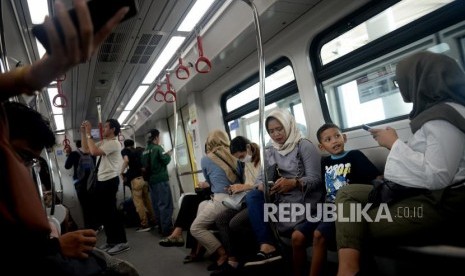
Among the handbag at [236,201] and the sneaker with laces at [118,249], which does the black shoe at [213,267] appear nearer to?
the handbag at [236,201]

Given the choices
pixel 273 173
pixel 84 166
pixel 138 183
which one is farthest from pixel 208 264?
pixel 138 183

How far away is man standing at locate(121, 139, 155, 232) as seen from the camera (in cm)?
529

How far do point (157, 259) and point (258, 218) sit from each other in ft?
5.62

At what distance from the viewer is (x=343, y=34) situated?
2797 mm

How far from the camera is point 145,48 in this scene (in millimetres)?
3887

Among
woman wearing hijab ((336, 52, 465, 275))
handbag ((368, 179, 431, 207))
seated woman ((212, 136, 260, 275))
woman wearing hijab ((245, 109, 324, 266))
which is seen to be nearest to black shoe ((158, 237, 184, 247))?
seated woman ((212, 136, 260, 275))

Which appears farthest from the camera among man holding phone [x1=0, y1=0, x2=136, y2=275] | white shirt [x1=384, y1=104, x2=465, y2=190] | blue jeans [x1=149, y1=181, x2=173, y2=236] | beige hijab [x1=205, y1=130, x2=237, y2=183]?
blue jeans [x1=149, y1=181, x2=173, y2=236]

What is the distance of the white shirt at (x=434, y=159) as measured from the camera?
1.42 metres

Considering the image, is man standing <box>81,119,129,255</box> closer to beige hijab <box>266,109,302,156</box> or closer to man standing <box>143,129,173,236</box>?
man standing <box>143,129,173,236</box>

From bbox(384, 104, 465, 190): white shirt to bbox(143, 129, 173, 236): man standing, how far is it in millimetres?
3794

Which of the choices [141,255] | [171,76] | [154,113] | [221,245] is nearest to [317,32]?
[221,245]

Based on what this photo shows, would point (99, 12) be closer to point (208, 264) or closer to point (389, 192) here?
point (389, 192)

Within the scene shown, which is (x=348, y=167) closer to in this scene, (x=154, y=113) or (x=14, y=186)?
(x=14, y=186)

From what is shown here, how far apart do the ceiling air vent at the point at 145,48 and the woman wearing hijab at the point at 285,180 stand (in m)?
1.86
